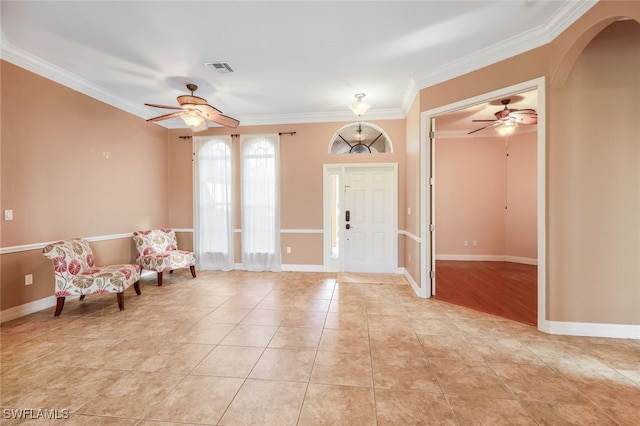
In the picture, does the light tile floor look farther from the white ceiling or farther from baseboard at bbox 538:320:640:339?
the white ceiling

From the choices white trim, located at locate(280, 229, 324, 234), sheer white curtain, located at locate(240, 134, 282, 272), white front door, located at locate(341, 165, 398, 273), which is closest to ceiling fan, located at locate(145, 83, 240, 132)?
sheer white curtain, located at locate(240, 134, 282, 272)

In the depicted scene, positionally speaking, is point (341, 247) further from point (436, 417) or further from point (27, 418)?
point (27, 418)

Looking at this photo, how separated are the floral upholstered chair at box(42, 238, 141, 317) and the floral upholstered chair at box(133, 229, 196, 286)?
34.4 inches

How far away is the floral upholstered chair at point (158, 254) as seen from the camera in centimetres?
448

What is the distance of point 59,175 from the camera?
3643 millimetres

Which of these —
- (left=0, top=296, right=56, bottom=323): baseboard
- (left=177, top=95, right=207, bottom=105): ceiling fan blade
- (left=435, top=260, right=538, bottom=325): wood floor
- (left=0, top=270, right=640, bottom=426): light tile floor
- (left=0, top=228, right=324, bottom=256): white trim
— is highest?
(left=177, top=95, right=207, bottom=105): ceiling fan blade

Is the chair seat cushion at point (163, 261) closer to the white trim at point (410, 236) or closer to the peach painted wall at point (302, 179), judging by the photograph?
the peach painted wall at point (302, 179)

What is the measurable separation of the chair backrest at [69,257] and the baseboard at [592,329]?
18.2 ft

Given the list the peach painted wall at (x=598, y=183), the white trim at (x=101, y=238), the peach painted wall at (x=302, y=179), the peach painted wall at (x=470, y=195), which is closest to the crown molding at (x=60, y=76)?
the peach painted wall at (x=302, y=179)

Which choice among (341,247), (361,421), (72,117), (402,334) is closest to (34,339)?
(72,117)

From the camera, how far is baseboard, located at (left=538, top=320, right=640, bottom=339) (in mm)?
2672

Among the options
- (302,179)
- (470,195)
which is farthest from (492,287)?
(302,179)

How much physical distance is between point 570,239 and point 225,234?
17.5 feet

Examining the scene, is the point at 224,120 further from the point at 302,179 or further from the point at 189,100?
the point at 302,179
